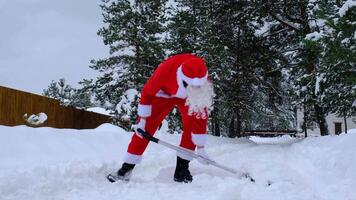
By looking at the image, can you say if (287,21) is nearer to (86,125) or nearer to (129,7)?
(129,7)

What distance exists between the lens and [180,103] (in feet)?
18.0

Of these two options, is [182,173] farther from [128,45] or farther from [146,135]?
[128,45]

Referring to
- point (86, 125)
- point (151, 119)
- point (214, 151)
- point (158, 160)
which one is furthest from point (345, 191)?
point (86, 125)

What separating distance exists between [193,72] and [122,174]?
1.41 metres

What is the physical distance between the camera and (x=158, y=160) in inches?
269

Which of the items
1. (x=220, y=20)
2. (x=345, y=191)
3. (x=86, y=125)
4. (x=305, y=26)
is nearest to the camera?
(x=345, y=191)

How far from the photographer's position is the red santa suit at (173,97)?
516 cm

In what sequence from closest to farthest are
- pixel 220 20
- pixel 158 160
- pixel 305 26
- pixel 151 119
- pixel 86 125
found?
1. pixel 151 119
2. pixel 158 160
3. pixel 305 26
4. pixel 220 20
5. pixel 86 125

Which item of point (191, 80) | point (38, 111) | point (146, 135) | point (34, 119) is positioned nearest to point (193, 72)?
point (191, 80)

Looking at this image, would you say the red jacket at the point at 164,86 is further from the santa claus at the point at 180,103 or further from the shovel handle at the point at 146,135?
the shovel handle at the point at 146,135

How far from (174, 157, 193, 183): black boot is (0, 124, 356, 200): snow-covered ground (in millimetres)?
91

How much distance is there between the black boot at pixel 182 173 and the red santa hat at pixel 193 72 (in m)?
0.94

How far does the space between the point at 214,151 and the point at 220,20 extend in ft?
28.5

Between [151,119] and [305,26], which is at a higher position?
[305,26]
